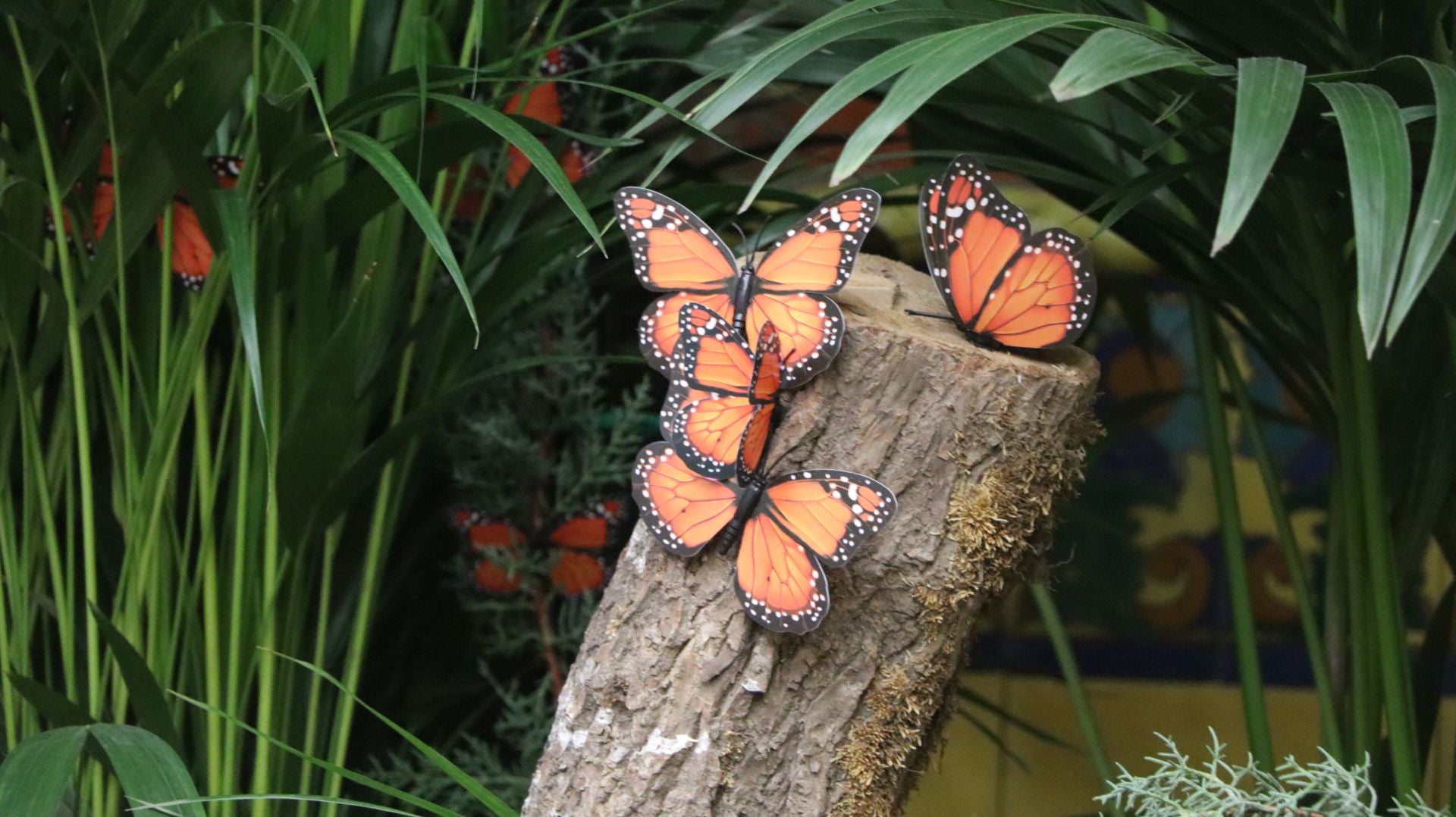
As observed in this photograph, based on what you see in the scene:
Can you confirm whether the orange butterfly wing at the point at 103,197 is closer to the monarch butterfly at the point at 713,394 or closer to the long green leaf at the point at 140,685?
the long green leaf at the point at 140,685

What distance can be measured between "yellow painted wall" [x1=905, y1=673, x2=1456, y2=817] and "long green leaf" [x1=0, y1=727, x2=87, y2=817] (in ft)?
3.50

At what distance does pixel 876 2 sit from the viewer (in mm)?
652

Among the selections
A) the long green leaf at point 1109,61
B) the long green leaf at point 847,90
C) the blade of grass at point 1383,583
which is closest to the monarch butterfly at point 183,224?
the long green leaf at point 847,90

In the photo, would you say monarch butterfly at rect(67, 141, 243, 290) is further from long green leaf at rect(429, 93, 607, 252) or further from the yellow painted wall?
the yellow painted wall

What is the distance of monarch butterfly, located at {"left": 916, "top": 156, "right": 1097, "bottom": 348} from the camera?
0.71 meters

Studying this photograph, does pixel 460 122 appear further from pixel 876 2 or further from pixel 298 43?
pixel 876 2

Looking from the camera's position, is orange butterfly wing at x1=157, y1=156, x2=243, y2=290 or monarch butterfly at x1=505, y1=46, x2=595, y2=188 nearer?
orange butterfly wing at x1=157, y1=156, x2=243, y2=290

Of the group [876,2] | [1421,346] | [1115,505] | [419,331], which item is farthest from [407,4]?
[1115,505]

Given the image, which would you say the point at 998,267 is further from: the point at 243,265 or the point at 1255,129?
the point at 243,265

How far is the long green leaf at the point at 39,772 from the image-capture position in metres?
0.64

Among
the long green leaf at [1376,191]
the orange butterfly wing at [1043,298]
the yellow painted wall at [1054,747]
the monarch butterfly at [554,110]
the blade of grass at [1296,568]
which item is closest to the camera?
the long green leaf at [1376,191]

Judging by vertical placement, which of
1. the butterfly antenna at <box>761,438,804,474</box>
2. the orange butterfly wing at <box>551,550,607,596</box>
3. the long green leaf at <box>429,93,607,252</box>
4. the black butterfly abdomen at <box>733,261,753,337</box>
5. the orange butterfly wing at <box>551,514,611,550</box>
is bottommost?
the orange butterfly wing at <box>551,550,607,596</box>

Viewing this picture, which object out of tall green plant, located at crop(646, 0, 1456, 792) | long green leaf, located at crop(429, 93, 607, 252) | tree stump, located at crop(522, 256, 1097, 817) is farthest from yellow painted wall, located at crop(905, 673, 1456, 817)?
long green leaf, located at crop(429, 93, 607, 252)

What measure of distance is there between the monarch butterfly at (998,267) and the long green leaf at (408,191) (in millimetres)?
271
